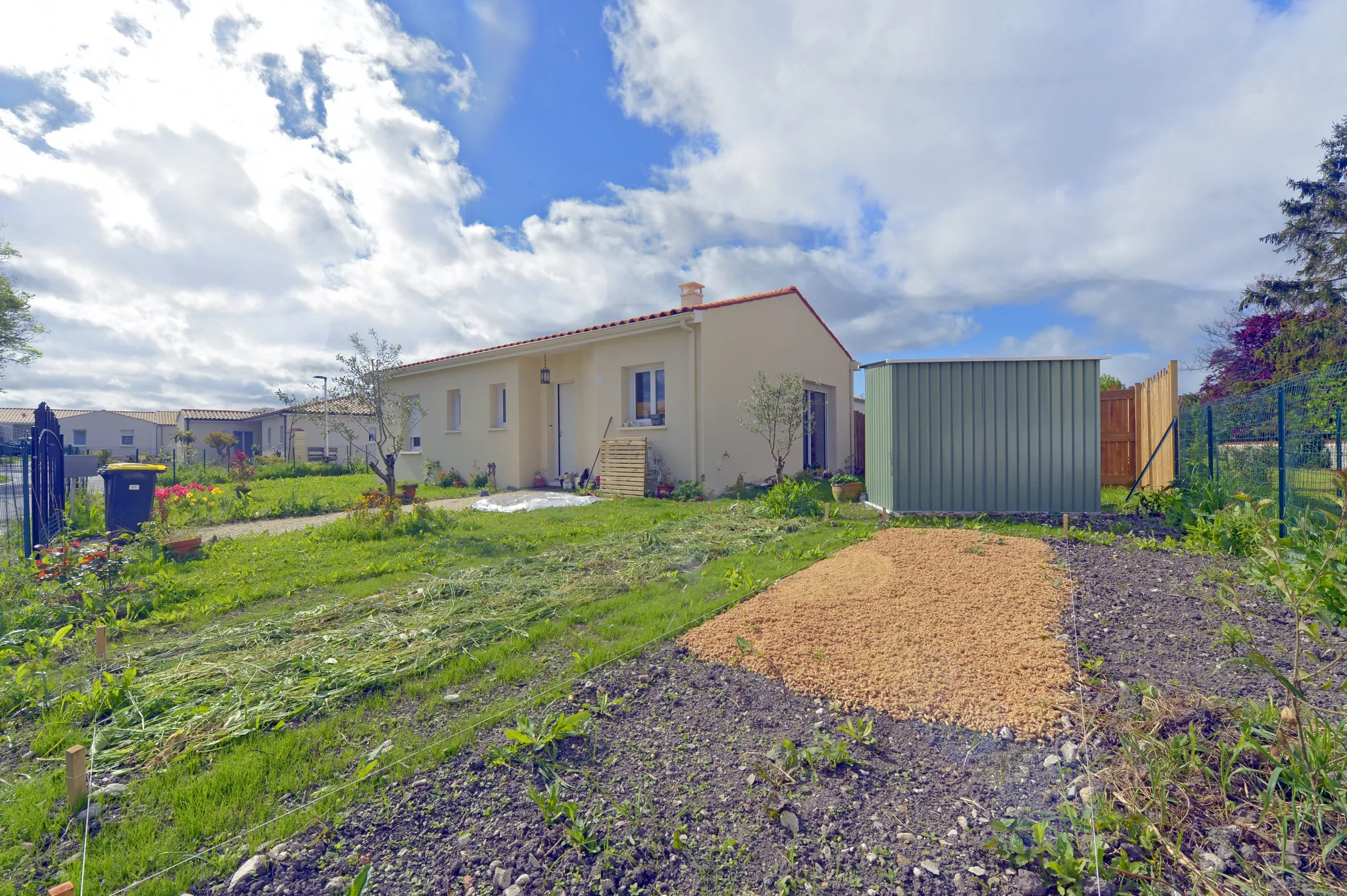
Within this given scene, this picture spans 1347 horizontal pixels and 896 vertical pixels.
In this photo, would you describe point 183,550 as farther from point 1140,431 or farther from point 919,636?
point 1140,431

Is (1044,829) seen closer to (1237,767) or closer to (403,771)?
(1237,767)

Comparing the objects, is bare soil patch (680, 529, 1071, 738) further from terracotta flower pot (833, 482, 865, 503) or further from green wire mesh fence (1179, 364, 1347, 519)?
terracotta flower pot (833, 482, 865, 503)

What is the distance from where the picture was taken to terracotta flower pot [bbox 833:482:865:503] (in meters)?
9.54

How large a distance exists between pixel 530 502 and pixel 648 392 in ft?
10.3

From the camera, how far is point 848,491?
9.80 m

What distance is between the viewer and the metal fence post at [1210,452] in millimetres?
6480

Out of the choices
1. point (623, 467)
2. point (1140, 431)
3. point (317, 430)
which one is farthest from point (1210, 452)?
point (317, 430)

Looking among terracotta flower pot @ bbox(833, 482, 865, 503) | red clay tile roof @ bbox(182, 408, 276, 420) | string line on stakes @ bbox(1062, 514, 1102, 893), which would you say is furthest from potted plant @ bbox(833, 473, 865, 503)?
red clay tile roof @ bbox(182, 408, 276, 420)

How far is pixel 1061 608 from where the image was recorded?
3.84 metres

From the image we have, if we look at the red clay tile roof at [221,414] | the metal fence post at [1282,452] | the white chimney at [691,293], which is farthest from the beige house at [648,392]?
the red clay tile roof at [221,414]

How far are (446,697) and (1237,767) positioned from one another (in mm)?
3131

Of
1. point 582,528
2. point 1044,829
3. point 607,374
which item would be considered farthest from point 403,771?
point 607,374

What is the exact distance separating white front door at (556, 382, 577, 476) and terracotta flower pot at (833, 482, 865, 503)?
5912 mm

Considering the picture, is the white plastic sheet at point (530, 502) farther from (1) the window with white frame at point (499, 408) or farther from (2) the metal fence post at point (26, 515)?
(2) the metal fence post at point (26, 515)
